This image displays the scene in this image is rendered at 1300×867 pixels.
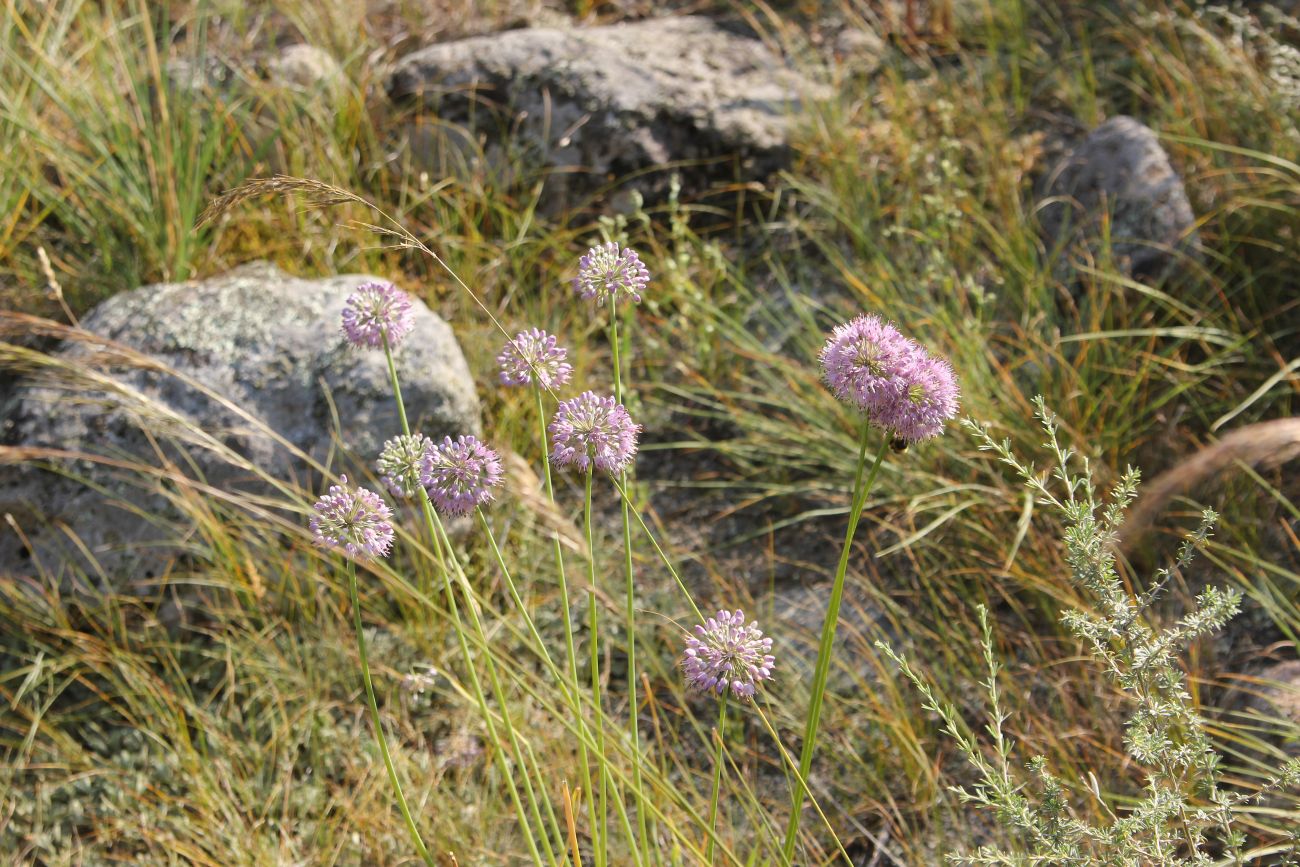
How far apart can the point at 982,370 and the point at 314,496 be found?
72.3 inches

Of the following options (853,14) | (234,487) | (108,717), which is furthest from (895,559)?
(853,14)

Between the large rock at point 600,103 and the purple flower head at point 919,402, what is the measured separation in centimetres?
276

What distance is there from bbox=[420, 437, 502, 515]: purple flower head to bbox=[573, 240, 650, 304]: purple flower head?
278 millimetres

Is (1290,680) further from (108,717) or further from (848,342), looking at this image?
(108,717)

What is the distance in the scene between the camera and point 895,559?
2.97 m

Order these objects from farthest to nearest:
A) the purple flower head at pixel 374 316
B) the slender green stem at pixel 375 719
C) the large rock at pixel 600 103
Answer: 1. the large rock at pixel 600 103
2. the purple flower head at pixel 374 316
3. the slender green stem at pixel 375 719

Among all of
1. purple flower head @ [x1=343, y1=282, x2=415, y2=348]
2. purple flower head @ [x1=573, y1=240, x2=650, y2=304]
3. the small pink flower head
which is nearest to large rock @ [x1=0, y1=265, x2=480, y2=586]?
purple flower head @ [x1=343, y1=282, x2=415, y2=348]

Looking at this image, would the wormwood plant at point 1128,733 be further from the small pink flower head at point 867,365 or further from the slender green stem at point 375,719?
the slender green stem at point 375,719

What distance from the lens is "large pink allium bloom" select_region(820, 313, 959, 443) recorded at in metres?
1.32

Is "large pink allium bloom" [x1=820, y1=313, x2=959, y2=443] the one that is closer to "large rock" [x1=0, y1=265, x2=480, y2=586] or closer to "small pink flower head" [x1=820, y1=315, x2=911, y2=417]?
"small pink flower head" [x1=820, y1=315, x2=911, y2=417]

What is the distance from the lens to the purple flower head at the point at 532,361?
150 cm

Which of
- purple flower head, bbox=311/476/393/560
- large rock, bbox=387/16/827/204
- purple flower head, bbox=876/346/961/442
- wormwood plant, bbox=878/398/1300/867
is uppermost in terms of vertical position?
purple flower head, bbox=876/346/961/442

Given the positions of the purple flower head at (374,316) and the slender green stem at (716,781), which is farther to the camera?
the purple flower head at (374,316)

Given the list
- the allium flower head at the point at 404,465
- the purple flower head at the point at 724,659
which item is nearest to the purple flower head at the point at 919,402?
the purple flower head at the point at 724,659
